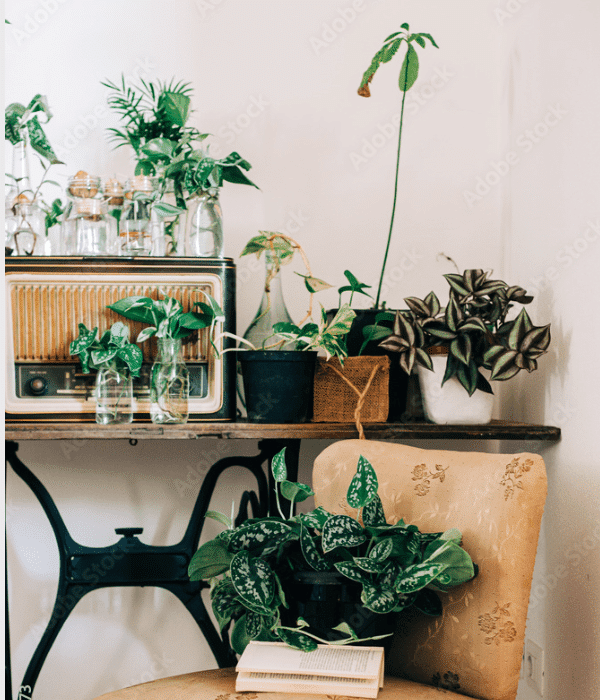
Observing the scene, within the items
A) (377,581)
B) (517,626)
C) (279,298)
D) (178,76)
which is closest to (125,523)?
(279,298)

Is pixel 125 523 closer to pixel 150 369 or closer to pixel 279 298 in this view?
pixel 150 369

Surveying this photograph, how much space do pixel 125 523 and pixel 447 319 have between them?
1055 millimetres

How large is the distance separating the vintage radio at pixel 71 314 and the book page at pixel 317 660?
577mm

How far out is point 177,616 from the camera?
1.77m

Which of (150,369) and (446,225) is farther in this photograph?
(446,225)

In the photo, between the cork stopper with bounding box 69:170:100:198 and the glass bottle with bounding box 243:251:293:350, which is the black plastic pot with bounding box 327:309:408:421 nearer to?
the glass bottle with bounding box 243:251:293:350

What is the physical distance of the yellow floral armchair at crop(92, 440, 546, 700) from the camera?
991 millimetres

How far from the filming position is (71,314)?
1.40 metres

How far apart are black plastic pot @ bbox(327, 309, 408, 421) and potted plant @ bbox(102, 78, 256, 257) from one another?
364 mm
